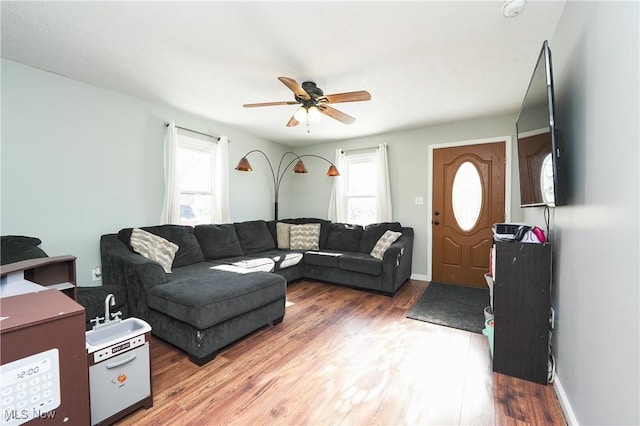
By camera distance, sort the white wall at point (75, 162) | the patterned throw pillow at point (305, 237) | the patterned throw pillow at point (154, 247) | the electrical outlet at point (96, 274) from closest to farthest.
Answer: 1. the white wall at point (75, 162)
2. the patterned throw pillow at point (154, 247)
3. the electrical outlet at point (96, 274)
4. the patterned throw pillow at point (305, 237)

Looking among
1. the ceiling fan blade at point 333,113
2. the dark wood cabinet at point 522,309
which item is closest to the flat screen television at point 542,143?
the dark wood cabinet at point 522,309

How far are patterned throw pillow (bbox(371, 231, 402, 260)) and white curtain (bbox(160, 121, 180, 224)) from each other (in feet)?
8.81

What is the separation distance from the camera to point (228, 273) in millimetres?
2566

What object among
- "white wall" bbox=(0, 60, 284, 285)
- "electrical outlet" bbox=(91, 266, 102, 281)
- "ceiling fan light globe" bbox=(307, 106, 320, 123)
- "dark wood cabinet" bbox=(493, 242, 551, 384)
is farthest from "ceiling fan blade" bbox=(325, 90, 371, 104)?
"electrical outlet" bbox=(91, 266, 102, 281)

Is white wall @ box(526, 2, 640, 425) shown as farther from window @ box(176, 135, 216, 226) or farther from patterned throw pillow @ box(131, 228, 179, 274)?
→ window @ box(176, 135, 216, 226)

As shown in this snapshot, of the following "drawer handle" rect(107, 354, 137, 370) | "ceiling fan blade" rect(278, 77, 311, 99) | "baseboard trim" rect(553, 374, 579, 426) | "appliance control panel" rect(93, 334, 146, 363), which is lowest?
"baseboard trim" rect(553, 374, 579, 426)

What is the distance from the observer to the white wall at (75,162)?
2318mm

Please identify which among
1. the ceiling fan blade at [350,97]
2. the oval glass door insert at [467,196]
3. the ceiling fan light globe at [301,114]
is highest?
the ceiling fan blade at [350,97]

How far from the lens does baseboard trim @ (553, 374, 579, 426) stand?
1.36m

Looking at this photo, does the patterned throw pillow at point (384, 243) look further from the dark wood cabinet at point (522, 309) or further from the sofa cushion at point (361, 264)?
the dark wood cabinet at point (522, 309)

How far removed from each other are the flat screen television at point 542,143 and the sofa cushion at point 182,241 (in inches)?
131

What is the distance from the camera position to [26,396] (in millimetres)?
924

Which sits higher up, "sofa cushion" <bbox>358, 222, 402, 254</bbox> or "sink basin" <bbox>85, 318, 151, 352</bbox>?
"sofa cushion" <bbox>358, 222, 402, 254</bbox>

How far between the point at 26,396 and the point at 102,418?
589 mm
